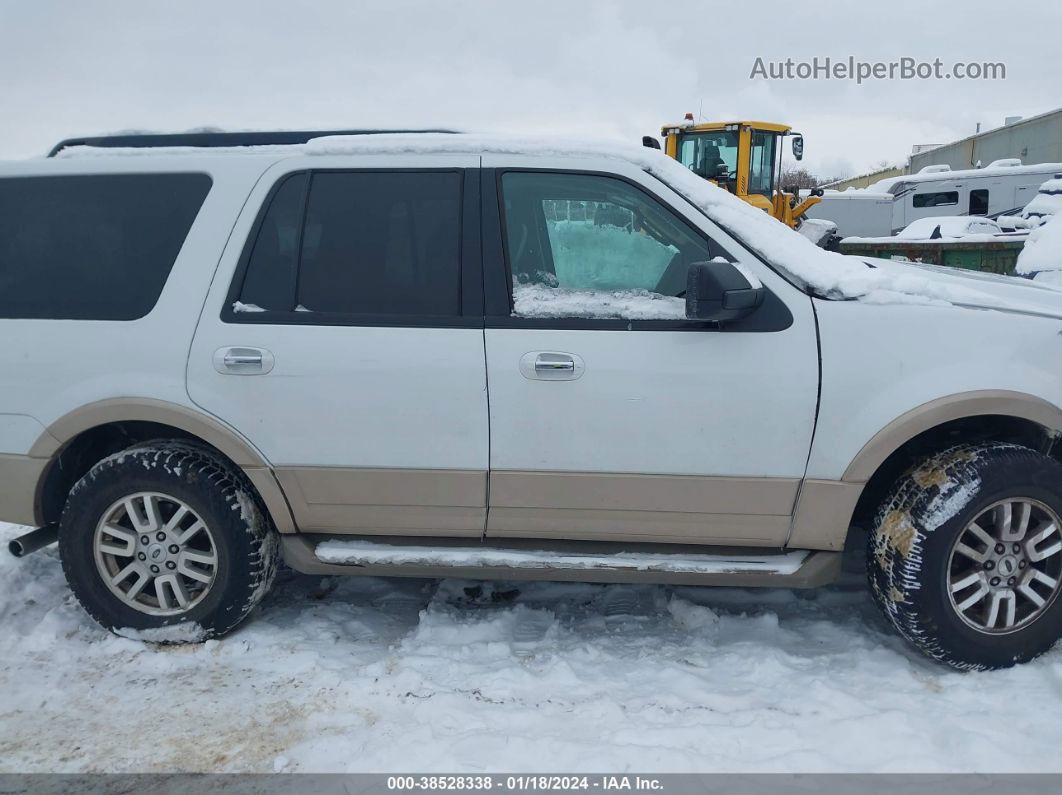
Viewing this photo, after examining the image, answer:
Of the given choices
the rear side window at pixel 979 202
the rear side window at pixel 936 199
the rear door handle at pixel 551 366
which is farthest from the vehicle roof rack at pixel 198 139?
the rear side window at pixel 936 199

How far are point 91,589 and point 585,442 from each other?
223 centimetres

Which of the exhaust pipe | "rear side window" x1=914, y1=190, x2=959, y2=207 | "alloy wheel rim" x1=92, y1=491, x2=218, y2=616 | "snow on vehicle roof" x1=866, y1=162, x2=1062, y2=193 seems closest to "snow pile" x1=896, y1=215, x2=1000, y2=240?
"snow on vehicle roof" x1=866, y1=162, x2=1062, y2=193

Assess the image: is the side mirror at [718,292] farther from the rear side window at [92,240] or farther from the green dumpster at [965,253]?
the green dumpster at [965,253]

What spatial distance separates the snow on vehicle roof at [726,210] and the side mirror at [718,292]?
0.28m

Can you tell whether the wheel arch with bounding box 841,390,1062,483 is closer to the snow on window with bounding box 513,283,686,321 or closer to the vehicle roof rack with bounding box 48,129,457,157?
the snow on window with bounding box 513,283,686,321

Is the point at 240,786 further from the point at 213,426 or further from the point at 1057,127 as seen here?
the point at 1057,127

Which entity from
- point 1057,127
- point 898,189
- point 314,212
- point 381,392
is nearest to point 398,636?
point 381,392

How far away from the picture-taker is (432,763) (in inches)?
104

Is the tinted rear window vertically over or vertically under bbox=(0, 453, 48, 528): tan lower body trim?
over

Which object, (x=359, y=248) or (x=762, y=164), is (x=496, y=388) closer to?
(x=359, y=248)

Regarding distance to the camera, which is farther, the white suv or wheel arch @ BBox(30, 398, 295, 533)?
wheel arch @ BBox(30, 398, 295, 533)

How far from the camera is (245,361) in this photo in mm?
3160

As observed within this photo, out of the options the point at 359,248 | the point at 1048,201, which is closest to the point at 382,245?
the point at 359,248

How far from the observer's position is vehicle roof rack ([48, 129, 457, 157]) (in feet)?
11.7
